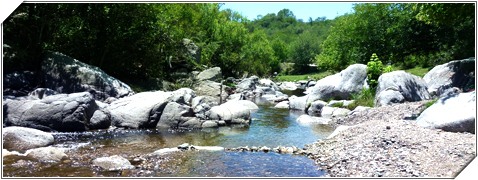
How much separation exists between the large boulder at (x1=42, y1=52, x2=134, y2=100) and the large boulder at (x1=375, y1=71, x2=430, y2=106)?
1120 centimetres

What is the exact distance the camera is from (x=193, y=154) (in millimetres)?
12289

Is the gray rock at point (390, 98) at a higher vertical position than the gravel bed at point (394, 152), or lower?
higher

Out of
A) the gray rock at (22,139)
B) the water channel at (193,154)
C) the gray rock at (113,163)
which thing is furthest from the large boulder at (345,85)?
the gray rock at (113,163)

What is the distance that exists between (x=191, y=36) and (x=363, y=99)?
19.6 meters

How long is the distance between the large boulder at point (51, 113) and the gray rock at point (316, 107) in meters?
10.5

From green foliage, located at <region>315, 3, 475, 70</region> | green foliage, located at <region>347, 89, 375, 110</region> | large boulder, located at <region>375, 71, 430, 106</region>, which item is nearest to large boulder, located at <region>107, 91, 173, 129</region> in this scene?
green foliage, located at <region>347, 89, 375, 110</region>

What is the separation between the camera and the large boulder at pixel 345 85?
2322 centimetres

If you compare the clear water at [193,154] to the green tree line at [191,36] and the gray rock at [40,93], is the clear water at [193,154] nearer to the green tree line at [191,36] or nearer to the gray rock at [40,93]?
the gray rock at [40,93]

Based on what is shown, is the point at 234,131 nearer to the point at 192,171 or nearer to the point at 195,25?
the point at 192,171

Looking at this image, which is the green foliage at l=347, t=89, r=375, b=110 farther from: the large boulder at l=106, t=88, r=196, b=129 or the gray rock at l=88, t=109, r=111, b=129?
the gray rock at l=88, t=109, r=111, b=129

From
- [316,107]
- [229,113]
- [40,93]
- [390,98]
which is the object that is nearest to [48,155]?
[40,93]

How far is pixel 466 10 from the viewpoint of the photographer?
13.7 metres

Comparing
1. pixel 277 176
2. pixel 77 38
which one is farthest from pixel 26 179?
pixel 77 38

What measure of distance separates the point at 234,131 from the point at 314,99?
8063 mm
